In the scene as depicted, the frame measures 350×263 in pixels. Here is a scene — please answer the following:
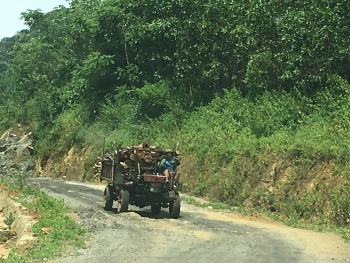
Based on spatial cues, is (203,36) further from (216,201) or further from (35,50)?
(35,50)

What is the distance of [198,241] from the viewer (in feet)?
46.7

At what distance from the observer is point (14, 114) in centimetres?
6328

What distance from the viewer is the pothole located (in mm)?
14617

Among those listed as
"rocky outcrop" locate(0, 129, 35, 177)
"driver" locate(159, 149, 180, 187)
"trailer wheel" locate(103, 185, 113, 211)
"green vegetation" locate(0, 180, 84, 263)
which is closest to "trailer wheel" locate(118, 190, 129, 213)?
"trailer wheel" locate(103, 185, 113, 211)

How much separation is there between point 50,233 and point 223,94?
2338 cm

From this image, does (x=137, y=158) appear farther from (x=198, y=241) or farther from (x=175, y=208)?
(x=198, y=241)

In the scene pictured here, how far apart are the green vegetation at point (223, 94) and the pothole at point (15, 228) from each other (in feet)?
27.3

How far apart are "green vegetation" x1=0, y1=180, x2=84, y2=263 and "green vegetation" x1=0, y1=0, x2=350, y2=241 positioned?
7.50 meters

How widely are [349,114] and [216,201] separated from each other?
21.3ft

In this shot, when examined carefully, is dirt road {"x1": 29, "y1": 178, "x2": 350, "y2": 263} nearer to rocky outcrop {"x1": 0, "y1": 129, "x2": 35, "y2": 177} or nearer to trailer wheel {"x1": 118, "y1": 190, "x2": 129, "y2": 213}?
trailer wheel {"x1": 118, "y1": 190, "x2": 129, "y2": 213}

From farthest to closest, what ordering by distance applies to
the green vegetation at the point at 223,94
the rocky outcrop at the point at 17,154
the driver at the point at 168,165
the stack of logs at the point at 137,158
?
1. the rocky outcrop at the point at 17,154
2. the green vegetation at the point at 223,94
3. the stack of logs at the point at 137,158
4. the driver at the point at 168,165

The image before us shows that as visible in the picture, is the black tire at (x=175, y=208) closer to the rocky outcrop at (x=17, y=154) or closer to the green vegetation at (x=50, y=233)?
the green vegetation at (x=50, y=233)

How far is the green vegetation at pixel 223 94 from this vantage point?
22.2 meters

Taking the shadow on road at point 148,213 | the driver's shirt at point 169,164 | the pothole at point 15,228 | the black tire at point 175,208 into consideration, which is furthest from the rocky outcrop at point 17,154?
the black tire at point 175,208
